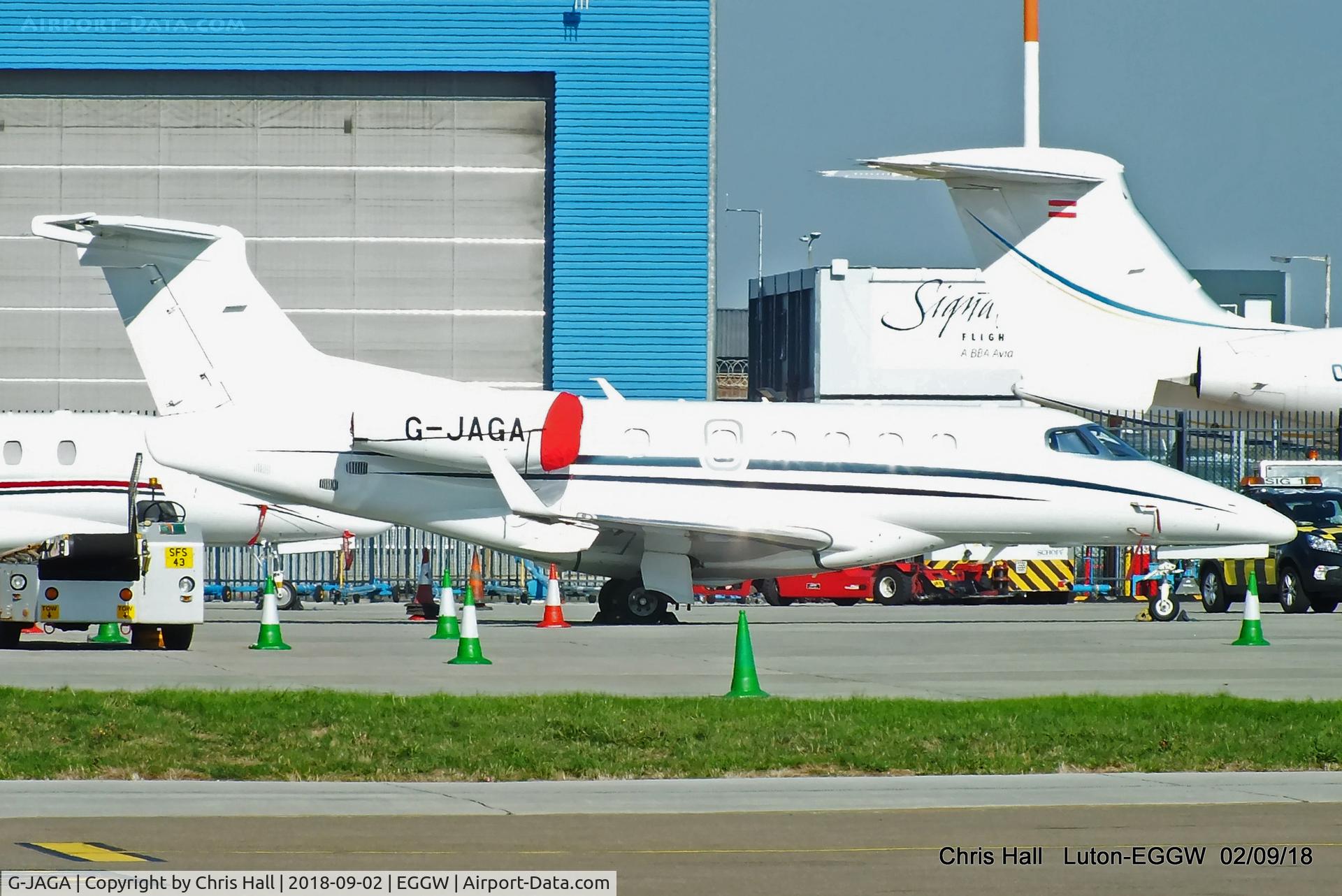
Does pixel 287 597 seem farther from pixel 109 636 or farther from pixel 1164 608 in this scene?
pixel 1164 608

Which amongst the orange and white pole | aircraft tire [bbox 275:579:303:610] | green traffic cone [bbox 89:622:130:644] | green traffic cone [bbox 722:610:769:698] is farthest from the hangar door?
green traffic cone [bbox 722:610:769:698]

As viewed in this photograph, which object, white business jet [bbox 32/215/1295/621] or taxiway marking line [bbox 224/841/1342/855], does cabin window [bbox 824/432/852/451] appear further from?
taxiway marking line [bbox 224/841/1342/855]

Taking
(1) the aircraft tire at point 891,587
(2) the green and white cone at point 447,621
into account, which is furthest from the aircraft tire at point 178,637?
(1) the aircraft tire at point 891,587

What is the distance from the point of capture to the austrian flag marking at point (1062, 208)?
1091 inches

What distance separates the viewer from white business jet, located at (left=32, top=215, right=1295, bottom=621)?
24.5 metres

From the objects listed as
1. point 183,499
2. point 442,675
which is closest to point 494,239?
point 183,499

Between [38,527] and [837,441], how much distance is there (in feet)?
37.6

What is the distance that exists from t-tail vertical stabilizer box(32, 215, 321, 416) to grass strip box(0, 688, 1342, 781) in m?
12.0

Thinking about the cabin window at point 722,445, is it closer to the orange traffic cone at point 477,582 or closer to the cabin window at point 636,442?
the cabin window at point 636,442

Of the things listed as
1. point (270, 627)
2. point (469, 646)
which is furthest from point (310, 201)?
point (469, 646)

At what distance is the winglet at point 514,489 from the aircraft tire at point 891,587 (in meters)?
13.6

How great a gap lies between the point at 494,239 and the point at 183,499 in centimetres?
1811

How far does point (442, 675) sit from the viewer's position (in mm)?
15859

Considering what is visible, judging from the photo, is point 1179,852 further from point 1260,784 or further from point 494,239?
point 494,239
